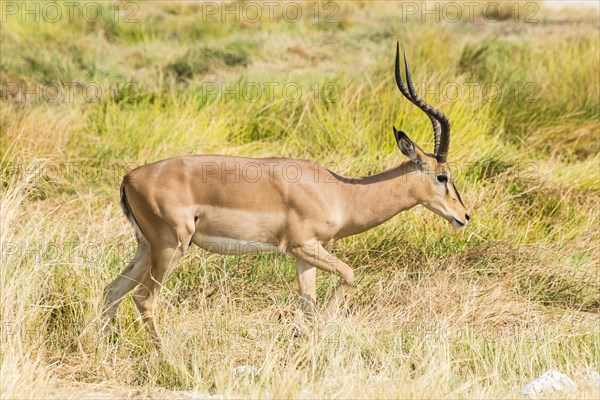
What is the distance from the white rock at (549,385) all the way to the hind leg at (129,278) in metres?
2.47

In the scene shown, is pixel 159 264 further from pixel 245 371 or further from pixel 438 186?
pixel 438 186

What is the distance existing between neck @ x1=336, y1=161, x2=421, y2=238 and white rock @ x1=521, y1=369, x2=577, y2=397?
170 cm

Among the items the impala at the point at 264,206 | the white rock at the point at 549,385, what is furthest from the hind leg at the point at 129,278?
the white rock at the point at 549,385

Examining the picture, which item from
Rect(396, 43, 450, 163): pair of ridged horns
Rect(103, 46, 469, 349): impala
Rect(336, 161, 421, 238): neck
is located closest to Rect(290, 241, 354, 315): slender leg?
Rect(103, 46, 469, 349): impala

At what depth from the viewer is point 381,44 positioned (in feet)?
50.3

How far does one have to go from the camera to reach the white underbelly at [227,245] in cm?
639

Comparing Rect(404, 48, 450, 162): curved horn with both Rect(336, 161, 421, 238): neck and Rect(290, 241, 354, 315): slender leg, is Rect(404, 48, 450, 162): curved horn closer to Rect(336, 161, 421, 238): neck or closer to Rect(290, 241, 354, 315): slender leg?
Rect(336, 161, 421, 238): neck

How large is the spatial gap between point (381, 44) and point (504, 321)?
8973mm

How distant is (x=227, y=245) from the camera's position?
644 cm

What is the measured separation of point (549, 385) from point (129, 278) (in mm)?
2656

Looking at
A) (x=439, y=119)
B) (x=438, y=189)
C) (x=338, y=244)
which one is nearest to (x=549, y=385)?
(x=438, y=189)

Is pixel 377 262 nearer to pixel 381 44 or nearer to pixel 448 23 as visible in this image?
pixel 381 44

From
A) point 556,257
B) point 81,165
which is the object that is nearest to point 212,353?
point 556,257

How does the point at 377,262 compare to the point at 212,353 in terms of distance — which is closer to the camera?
the point at 212,353
